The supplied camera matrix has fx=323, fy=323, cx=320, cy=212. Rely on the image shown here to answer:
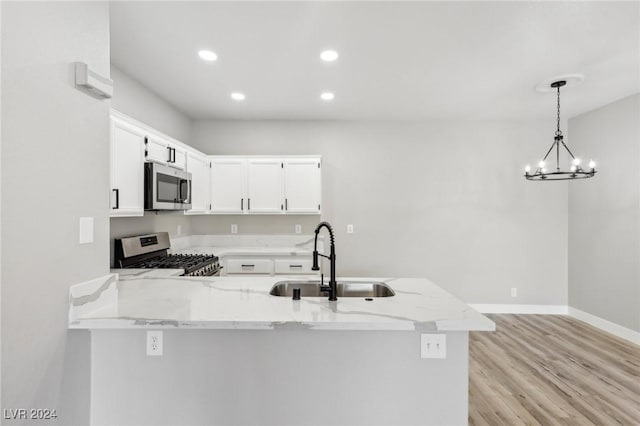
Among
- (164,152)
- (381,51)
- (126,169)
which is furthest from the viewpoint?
(164,152)

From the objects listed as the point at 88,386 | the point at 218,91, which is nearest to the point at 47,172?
the point at 88,386

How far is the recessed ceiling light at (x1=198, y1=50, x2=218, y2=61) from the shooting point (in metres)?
2.62

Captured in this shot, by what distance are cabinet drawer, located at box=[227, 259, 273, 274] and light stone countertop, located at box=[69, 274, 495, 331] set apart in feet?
6.46

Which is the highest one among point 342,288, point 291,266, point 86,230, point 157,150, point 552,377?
point 157,150

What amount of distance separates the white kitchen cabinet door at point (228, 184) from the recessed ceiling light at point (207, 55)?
5.15 ft

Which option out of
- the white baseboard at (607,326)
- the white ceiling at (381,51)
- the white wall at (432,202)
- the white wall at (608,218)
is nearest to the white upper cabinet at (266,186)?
the white wall at (432,202)

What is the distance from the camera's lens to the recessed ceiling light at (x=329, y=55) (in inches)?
103

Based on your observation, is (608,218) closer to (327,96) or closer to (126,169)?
(327,96)

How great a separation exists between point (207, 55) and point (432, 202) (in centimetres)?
337

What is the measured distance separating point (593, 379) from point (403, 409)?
239 centimetres

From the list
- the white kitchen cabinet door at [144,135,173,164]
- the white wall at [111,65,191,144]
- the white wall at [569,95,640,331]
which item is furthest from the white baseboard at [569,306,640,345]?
the white wall at [111,65,191,144]

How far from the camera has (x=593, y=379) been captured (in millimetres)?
2768

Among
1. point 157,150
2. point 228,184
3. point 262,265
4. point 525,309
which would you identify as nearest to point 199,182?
point 228,184

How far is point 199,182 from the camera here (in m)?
3.90
